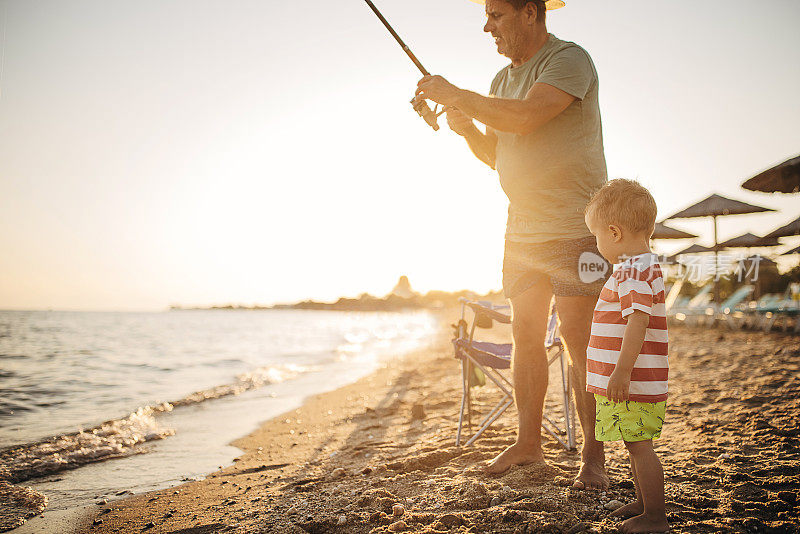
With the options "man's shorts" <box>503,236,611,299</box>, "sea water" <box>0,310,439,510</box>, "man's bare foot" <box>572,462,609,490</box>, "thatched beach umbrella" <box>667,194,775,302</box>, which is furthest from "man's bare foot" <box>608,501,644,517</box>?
"thatched beach umbrella" <box>667,194,775,302</box>

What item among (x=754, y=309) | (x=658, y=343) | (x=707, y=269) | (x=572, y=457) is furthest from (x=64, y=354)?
(x=754, y=309)

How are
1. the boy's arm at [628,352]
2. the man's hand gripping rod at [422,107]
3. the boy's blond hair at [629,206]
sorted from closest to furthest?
the boy's arm at [628,352] → the boy's blond hair at [629,206] → the man's hand gripping rod at [422,107]

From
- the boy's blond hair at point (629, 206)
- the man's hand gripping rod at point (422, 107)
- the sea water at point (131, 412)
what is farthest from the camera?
the sea water at point (131, 412)

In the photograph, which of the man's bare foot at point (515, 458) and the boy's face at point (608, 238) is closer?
the boy's face at point (608, 238)

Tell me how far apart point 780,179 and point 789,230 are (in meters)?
5.69

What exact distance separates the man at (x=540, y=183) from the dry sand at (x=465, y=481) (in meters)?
0.29

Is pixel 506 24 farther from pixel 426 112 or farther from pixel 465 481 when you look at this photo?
pixel 465 481

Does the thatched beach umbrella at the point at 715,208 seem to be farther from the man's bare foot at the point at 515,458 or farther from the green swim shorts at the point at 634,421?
the green swim shorts at the point at 634,421

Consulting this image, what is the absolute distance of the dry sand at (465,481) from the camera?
194 cm

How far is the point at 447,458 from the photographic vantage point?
9.73ft

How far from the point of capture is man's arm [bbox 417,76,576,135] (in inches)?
84.4

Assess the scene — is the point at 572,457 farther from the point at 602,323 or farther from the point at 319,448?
the point at 319,448

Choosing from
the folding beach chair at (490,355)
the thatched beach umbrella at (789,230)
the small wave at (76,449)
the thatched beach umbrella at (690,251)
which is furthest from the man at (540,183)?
the thatched beach umbrella at (690,251)

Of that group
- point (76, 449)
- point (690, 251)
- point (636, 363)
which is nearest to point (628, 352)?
point (636, 363)
